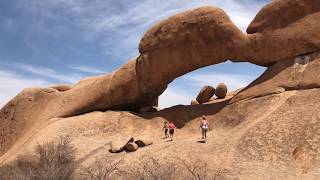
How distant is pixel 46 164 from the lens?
63.5 ft

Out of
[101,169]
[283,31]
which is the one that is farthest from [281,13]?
[101,169]

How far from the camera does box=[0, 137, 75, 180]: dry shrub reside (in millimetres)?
18328

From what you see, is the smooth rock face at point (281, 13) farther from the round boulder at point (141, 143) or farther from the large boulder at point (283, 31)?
the round boulder at point (141, 143)

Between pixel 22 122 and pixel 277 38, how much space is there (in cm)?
1348

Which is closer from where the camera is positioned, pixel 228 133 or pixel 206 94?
pixel 228 133

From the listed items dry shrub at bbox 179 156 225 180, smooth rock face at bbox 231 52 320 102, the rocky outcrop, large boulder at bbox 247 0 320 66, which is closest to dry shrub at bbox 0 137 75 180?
the rocky outcrop

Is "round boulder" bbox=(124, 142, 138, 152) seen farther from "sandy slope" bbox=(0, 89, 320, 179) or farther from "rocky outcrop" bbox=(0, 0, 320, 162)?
"rocky outcrop" bbox=(0, 0, 320, 162)

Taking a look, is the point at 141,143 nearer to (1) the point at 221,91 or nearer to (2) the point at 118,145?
(2) the point at 118,145

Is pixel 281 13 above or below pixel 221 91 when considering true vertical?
above

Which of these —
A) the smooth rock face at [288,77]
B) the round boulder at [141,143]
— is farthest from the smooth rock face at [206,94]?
the round boulder at [141,143]

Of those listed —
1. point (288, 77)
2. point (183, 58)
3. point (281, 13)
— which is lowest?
point (288, 77)

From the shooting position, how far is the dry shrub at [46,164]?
18328 mm

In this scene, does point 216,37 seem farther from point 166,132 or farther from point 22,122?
point 22,122

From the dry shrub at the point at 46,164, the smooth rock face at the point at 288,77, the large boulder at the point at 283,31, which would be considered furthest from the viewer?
the large boulder at the point at 283,31
